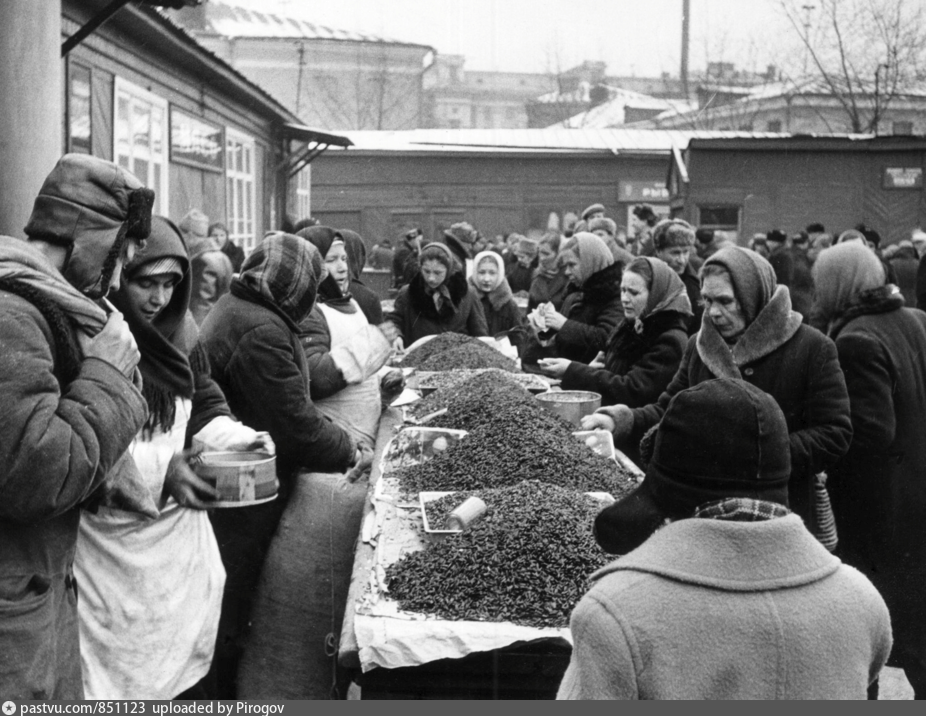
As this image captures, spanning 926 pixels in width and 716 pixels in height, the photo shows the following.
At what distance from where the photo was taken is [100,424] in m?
2.10

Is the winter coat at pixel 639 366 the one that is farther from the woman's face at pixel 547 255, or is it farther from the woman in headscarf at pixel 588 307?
the woman's face at pixel 547 255

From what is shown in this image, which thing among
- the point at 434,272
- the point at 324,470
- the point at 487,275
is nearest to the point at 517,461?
the point at 324,470

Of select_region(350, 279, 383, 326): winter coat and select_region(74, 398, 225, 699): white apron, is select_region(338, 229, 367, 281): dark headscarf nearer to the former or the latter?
select_region(350, 279, 383, 326): winter coat

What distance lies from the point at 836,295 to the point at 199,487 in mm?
→ 2487

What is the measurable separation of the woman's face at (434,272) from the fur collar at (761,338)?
3800mm

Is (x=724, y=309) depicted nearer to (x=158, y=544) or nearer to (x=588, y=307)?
(x=158, y=544)

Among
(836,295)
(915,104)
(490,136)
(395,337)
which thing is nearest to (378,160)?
(490,136)

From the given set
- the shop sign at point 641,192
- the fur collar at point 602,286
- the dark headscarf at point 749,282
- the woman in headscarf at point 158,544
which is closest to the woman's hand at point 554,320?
the fur collar at point 602,286

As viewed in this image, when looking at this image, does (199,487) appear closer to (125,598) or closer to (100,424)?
(125,598)

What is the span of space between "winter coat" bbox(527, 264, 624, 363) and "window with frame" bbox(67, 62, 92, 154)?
12.3ft

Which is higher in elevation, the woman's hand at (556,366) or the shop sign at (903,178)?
the shop sign at (903,178)

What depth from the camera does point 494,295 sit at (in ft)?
27.6

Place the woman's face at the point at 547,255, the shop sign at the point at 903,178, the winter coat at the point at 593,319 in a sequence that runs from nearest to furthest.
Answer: the winter coat at the point at 593,319 → the woman's face at the point at 547,255 → the shop sign at the point at 903,178

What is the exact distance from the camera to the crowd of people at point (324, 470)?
1567mm
